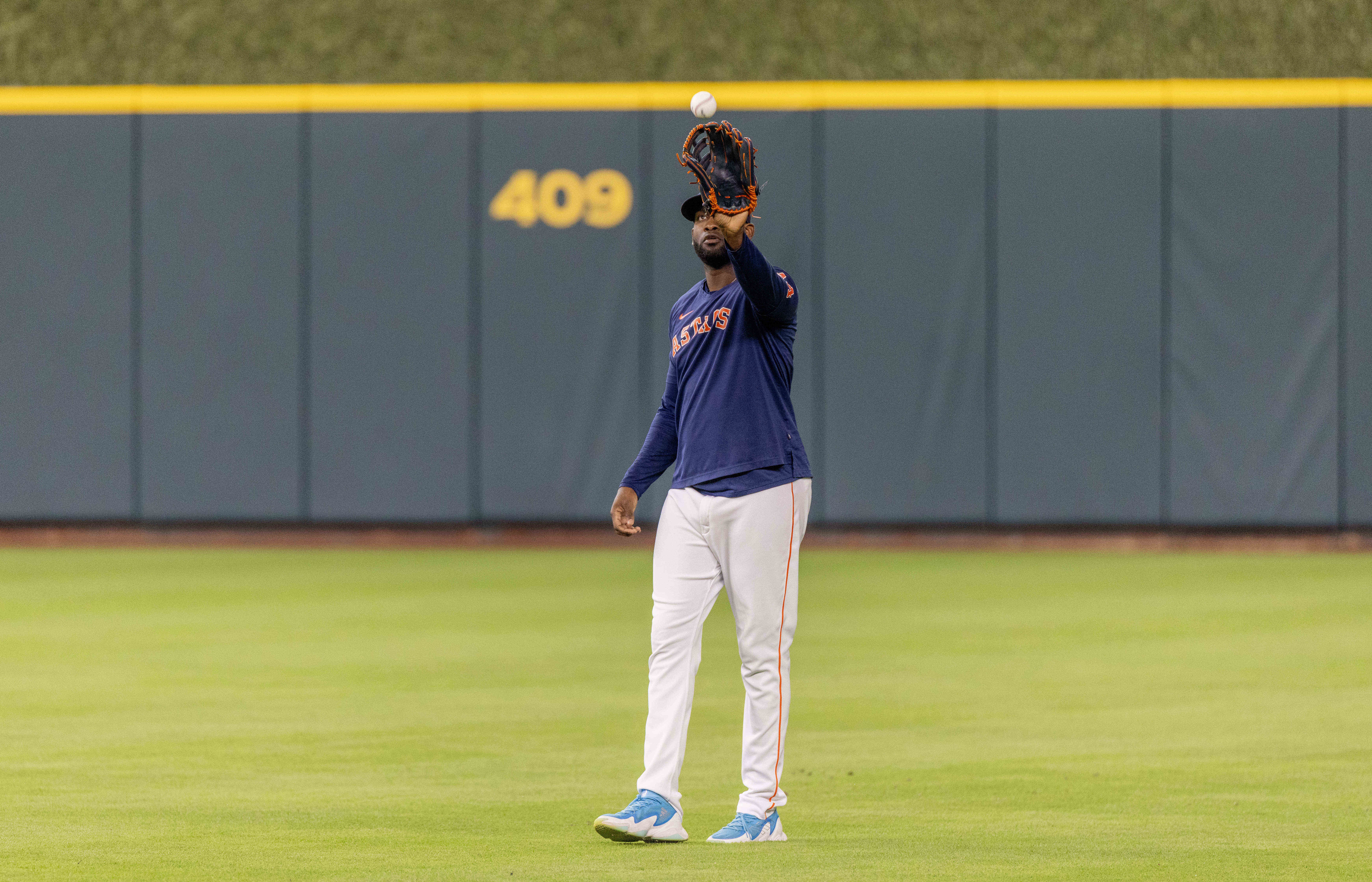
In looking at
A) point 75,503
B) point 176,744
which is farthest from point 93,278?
point 176,744

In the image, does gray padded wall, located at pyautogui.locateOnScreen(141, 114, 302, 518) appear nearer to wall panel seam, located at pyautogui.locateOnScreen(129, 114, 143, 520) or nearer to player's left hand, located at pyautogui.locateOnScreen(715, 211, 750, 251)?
wall panel seam, located at pyautogui.locateOnScreen(129, 114, 143, 520)

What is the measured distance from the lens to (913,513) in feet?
59.0

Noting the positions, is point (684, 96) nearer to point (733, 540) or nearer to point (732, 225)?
point (733, 540)

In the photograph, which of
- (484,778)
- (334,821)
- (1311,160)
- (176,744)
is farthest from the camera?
(1311,160)

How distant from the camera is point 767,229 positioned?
17.8 metres

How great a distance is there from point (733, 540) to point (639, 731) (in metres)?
2.63

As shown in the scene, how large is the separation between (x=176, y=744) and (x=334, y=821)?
1855mm

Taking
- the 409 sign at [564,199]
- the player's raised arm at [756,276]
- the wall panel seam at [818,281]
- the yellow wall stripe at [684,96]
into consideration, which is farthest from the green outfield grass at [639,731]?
the yellow wall stripe at [684,96]

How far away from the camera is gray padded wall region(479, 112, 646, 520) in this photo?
1803 centimetres

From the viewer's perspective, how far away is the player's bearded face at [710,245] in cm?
592

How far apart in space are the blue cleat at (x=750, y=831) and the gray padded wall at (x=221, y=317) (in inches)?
508

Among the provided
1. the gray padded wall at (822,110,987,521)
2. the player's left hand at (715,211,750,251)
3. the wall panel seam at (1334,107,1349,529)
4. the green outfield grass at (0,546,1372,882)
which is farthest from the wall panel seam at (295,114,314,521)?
the player's left hand at (715,211,750,251)

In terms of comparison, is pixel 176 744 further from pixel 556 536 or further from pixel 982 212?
pixel 982 212

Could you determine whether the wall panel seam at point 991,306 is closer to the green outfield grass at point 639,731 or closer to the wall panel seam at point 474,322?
the green outfield grass at point 639,731
